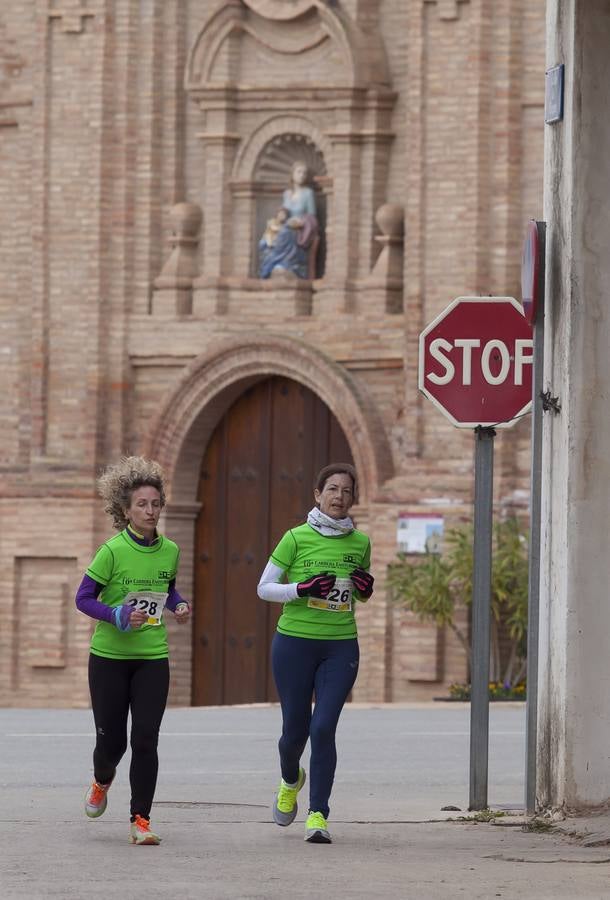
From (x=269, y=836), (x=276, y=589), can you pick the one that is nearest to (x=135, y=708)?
(x=276, y=589)

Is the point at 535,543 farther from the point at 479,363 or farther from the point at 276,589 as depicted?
the point at 276,589

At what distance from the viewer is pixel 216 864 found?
999cm

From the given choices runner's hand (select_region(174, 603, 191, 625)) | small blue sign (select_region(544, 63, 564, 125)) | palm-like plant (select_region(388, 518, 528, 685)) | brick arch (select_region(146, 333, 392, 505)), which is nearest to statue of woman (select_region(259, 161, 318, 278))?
brick arch (select_region(146, 333, 392, 505))

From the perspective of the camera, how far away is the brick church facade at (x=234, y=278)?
2880 centimetres

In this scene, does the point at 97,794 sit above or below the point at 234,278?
below

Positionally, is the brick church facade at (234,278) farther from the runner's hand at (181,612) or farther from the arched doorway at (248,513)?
the runner's hand at (181,612)

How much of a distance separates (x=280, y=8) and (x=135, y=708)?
68.0 feet

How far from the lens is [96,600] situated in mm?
10719

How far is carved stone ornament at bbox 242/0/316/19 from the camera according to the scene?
3028cm

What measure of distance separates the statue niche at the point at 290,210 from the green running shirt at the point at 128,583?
64.5 feet

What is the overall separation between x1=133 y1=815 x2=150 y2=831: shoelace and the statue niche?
2002cm

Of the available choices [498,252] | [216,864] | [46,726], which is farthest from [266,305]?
[216,864]

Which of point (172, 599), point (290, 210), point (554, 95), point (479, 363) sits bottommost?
point (172, 599)

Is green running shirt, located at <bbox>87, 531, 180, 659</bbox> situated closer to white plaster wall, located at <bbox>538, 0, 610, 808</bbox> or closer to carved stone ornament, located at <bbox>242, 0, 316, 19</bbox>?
white plaster wall, located at <bbox>538, 0, 610, 808</bbox>
